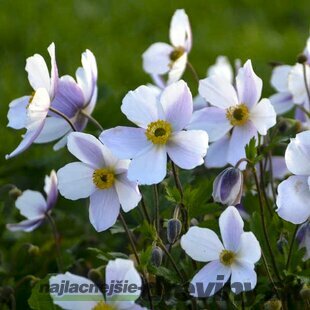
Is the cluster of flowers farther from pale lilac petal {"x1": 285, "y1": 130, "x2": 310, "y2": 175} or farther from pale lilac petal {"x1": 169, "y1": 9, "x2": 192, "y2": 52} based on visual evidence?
pale lilac petal {"x1": 169, "y1": 9, "x2": 192, "y2": 52}

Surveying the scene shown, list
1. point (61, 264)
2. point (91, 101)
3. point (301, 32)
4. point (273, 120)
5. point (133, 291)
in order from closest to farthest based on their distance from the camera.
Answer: point (133, 291), point (273, 120), point (91, 101), point (61, 264), point (301, 32)

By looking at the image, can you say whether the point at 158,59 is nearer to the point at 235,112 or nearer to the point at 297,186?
the point at 235,112

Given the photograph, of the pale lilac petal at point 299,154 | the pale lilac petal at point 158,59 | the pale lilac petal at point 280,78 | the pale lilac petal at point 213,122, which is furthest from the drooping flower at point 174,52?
the pale lilac petal at point 299,154

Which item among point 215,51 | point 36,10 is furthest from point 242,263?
point 36,10

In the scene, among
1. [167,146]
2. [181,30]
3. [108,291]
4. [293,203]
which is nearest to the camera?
[108,291]

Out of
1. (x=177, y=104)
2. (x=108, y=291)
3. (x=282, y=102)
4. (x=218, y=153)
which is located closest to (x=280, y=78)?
(x=282, y=102)

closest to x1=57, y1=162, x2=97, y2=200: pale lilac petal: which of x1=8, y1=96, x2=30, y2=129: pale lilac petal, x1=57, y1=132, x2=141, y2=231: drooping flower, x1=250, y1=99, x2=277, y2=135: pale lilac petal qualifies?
x1=57, y1=132, x2=141, y2=231: drooping flower

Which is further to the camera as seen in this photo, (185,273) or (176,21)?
(176,21)

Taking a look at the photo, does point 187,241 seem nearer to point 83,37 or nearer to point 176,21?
point 176,21
